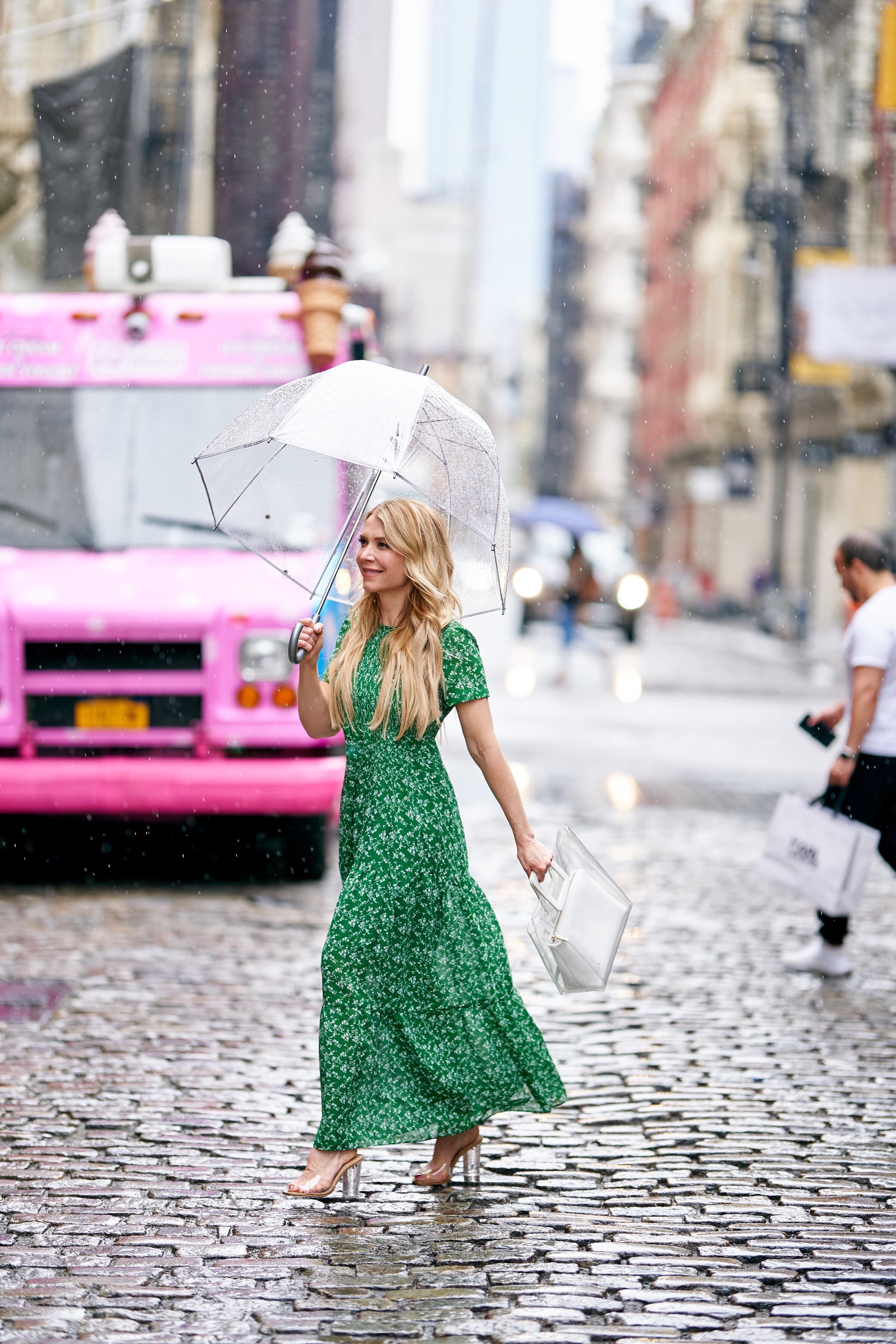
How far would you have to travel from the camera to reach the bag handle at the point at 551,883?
452cm

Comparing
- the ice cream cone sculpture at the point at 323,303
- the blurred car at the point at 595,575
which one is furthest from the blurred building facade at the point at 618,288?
the ice cream cone sculpture at the point at 323,303

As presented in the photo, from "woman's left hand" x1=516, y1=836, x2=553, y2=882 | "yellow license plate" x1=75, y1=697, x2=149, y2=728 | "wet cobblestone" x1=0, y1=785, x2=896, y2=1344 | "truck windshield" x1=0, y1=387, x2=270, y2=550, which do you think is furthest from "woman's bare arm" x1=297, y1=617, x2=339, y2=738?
"truck windshield" x1=0, y1=387, x2=270, y2=550

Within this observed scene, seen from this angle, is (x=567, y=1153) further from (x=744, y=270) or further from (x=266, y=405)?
(x=744, y=270)

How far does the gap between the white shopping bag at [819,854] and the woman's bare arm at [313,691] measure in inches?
120

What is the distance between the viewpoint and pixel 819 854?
7.23 m

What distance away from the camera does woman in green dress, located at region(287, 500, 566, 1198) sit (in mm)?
4473

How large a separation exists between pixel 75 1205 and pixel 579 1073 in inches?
74.9

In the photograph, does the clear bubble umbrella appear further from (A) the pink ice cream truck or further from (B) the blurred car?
(B) the blurred car

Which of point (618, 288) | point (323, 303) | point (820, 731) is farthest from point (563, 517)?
point (618, 288)

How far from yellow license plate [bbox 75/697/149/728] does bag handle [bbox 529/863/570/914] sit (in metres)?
4.22

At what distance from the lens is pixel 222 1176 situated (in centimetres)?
477

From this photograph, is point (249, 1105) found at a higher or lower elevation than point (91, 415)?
lower

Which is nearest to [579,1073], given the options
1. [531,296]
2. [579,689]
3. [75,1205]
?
[75,1205]

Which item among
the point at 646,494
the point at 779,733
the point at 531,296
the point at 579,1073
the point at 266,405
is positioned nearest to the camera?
the point at 266,405
